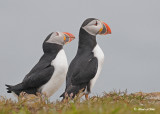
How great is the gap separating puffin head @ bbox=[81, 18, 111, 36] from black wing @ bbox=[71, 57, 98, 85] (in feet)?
4.02

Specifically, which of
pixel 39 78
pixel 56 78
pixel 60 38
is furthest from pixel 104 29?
pixel 39 78

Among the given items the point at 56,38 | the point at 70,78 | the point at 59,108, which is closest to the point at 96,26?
the point at 56,38

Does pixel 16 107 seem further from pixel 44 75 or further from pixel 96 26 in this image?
pixel 96 26

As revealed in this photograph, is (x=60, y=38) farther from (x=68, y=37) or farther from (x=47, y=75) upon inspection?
(x=47, y=75)

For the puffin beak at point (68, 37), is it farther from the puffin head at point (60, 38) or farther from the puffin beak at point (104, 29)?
the puffin beak at point (104, 29)

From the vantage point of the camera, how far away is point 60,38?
10203 millimetres

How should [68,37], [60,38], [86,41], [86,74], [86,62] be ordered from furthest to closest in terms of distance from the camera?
1. [68,37]
2. [60,38]
3. [86,41]
4. [86,62]
5. [86,74]

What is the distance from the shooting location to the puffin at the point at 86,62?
890 centimetres

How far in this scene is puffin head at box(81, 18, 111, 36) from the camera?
9914 mm

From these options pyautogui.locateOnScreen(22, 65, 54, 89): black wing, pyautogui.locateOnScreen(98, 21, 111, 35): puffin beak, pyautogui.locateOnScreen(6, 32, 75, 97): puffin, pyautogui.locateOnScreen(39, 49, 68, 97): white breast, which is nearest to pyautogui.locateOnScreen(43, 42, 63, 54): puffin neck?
pyautogui.locateOnScreen(6, 32, 75, 97): puffin

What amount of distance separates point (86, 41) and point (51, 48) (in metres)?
1.22

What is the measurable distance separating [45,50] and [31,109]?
4.17 meters

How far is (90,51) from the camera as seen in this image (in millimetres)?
9562

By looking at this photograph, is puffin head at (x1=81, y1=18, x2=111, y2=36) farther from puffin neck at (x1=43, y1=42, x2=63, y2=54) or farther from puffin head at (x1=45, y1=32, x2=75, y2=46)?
puffin neck at (x1=43, y1=42, x2=63, y2=54)
